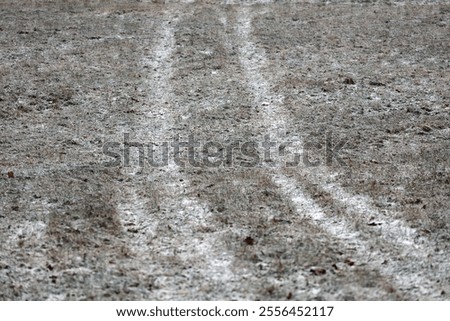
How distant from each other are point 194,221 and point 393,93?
260 inches

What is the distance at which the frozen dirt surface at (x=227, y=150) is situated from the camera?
7.69 m

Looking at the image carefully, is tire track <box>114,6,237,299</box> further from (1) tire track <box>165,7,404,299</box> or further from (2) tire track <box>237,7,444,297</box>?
(2) tire track <box>237,7,444,297</box>

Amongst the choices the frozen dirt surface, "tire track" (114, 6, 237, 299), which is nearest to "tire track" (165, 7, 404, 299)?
the frozen dirt surface

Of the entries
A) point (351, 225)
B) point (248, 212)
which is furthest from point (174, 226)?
point (351, 225)

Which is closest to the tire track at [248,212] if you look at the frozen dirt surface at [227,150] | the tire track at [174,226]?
the frozen dirt surface at [227,150]

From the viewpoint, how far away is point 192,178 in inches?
402

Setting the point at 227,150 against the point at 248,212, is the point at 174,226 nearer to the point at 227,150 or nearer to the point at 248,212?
the point at 248,212

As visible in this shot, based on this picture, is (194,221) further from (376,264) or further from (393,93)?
(393,93)

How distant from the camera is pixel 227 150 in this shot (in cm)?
1124

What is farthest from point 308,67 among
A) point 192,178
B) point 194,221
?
point 194,221

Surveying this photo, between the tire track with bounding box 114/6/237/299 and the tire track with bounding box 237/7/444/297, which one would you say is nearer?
the tire track with bounding box 237/7/444/297

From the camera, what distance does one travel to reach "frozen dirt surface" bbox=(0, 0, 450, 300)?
7.69 meters

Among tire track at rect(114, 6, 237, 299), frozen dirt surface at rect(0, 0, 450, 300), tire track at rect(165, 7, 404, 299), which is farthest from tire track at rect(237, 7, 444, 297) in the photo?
tire track at rect(114, 6, 237, 299)

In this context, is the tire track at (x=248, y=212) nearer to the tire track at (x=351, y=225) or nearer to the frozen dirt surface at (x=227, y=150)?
the frozen dirt surface at (x=227, y=150)
